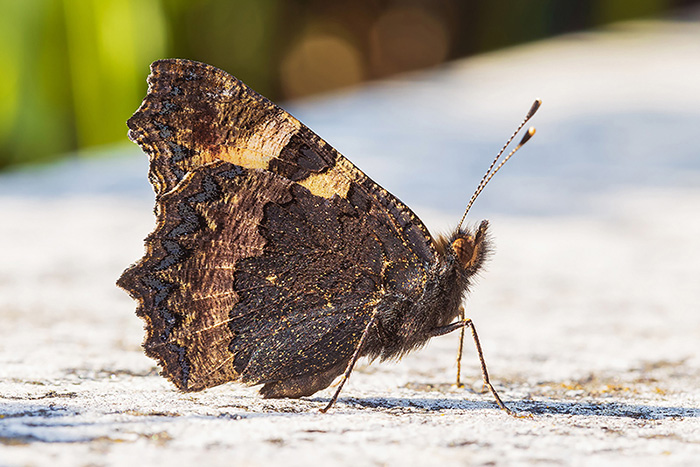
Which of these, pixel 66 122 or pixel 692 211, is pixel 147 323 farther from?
pixel 66 122

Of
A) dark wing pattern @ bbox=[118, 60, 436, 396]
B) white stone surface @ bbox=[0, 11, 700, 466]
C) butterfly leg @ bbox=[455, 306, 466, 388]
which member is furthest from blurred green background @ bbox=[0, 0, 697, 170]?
butterfly leg @ bbox=[455, 306, 466, 388]

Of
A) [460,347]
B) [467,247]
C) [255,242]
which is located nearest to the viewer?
[255,242]

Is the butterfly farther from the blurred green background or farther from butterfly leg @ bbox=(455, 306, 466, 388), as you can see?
the blurred green background

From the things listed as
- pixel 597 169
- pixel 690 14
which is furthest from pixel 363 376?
pixel 690 14

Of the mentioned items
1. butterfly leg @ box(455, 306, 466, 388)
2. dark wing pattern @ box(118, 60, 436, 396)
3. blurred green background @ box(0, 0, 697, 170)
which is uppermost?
blurred green background @ box(0, 0, 697, 170)

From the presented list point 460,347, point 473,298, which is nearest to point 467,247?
point 460,347

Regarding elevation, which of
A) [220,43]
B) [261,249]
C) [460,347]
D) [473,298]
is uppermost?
[220,43]

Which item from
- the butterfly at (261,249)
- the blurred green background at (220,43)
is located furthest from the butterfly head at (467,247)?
the blurred green background at (220,43)

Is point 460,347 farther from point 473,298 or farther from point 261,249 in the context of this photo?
point 473,298
